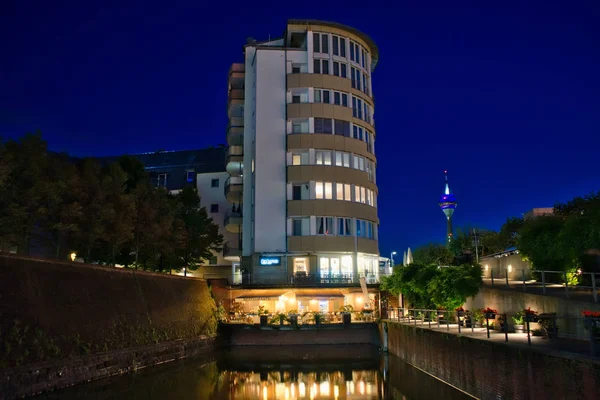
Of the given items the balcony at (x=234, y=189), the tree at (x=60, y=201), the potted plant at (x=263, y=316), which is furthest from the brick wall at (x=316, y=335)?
the balcony at (x=234, y=189)

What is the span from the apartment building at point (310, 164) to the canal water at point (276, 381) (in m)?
15.8

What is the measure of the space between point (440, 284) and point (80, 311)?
67.6ft

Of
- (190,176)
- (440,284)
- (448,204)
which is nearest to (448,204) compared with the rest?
(448,204)

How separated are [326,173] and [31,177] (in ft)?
99.1

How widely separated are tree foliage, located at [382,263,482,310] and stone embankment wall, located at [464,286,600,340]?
3.66 ft

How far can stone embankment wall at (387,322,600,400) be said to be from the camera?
48.8 ft

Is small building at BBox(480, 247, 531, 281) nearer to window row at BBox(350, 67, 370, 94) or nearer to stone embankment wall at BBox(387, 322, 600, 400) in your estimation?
stone embankment wall at BBox(387, 322, 600, 400)

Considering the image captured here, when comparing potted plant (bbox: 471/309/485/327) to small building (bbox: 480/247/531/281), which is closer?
potted plant (bbox: 471/309/485/327)

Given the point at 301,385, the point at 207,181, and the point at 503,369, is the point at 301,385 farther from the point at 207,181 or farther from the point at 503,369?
the point at 207,181

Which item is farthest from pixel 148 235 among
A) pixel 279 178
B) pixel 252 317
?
pixel 279 178

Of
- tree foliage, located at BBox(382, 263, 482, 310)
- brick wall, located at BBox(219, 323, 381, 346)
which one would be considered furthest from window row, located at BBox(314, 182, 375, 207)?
tree foliage, located at BBox(382, 263, 482, 310)

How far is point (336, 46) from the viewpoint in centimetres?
6153

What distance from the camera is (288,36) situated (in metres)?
62.5

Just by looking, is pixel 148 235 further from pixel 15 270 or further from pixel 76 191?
pixel 15 270
